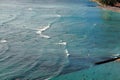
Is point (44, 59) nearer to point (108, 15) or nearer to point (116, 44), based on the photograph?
point (116, 44)

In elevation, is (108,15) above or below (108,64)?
below

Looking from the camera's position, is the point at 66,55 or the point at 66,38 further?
the point at 66,38

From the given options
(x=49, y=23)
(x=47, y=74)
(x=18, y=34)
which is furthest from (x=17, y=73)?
(x=49, y=23)

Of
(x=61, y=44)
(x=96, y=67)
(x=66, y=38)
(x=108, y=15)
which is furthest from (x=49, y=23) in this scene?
(x=96, y=67)

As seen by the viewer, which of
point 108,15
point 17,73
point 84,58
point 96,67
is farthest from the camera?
point 108,15

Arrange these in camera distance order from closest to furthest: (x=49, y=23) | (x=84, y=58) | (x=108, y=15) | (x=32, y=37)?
(x=84, y=58) < (x=32, y=37) < (x=49, y=23) < (x=108, y=15)

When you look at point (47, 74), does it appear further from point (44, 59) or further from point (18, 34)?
point (18, 34)
